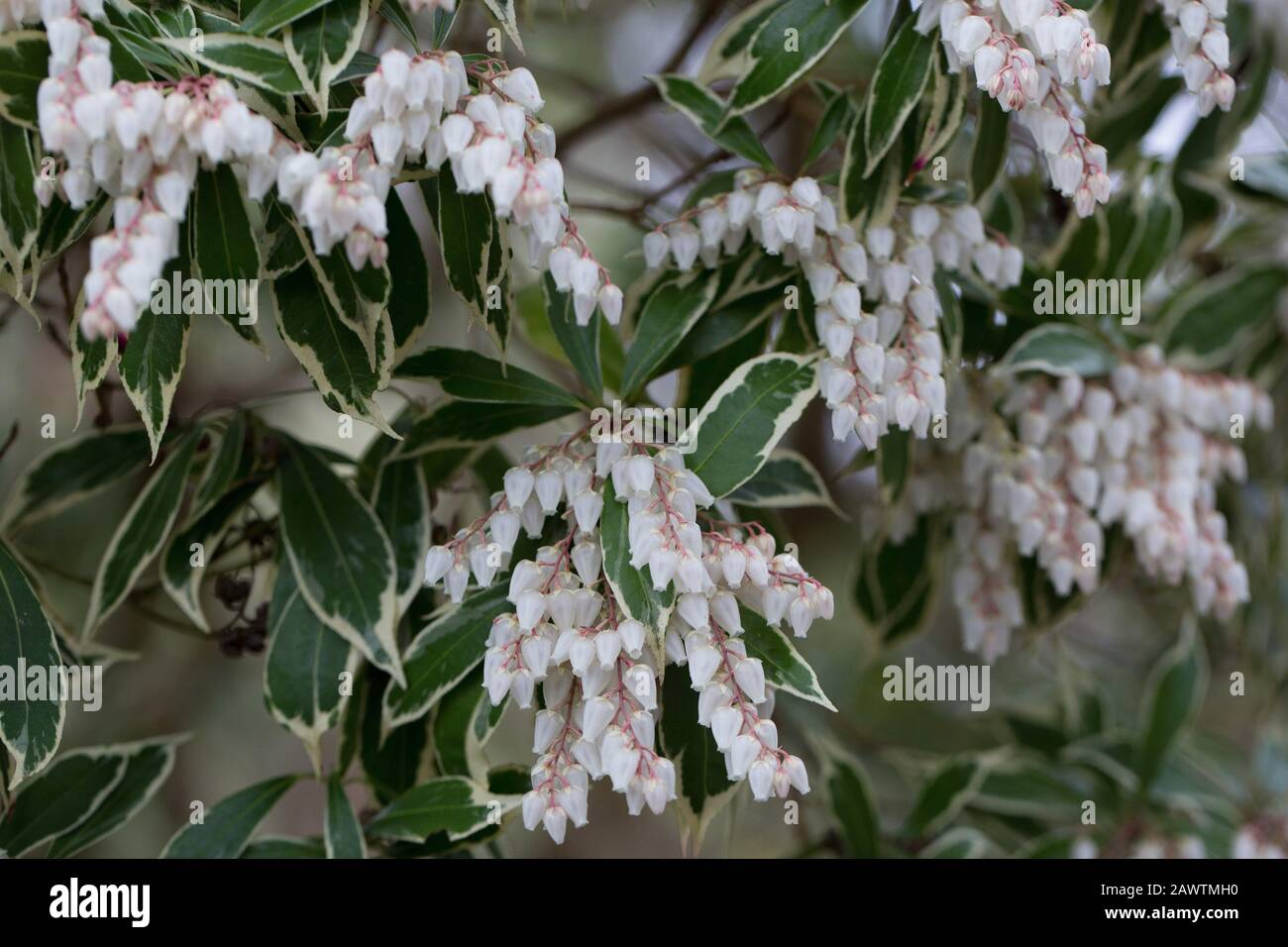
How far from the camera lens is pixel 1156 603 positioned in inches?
76.5

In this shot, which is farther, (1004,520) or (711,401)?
(1004,520)

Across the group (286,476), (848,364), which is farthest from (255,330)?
(848,364)

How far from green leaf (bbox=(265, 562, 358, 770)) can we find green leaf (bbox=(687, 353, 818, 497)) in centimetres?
40

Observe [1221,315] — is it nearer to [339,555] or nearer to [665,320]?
[665,320]

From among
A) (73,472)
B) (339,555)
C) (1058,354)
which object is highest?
(1058,354)

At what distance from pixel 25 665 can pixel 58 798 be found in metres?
0.22

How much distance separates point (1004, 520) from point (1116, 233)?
395mm

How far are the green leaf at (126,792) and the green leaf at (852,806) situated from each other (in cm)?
79

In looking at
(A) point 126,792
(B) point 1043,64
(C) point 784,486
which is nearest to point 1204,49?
(B) point 1043,64

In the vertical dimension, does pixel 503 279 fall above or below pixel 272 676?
above

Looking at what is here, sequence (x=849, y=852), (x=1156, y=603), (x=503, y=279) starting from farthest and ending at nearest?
(x=1156, y=603) → (x=849, y=852) → (x=503, y=279)

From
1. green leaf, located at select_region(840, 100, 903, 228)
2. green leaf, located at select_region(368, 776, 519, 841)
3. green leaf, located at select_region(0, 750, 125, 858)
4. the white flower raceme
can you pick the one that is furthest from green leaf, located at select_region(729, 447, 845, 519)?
green leaf, located at select_region(0, 750, 125, 858)

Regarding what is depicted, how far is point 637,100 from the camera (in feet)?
5.32

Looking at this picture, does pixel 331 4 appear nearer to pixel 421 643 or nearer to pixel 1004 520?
pixel 421 643
